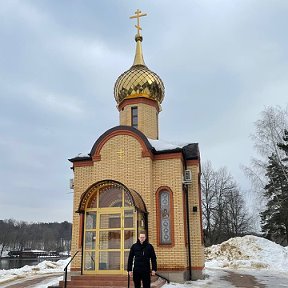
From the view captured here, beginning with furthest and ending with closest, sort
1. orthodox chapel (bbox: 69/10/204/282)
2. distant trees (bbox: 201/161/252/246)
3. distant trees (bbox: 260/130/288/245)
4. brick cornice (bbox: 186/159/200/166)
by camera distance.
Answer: distant trees (bbox: 201/161/252/246)
distant trees (bbox: 260/130/288/245)
brick cornice (bbox: 186/159/200/166)
orthodox chapel (bbox: 69/10/204/282)

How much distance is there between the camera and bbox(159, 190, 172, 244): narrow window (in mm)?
10805

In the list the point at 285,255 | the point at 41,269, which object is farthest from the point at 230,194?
the point at 41,269

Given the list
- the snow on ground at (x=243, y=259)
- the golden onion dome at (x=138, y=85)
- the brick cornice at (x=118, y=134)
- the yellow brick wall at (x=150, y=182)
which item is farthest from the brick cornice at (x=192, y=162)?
the snow on ground at (x=243, y=259)

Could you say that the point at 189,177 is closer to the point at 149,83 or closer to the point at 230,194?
the point at 149,83

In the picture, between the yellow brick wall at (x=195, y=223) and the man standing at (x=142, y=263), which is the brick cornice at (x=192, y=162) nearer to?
the yellow brick wall at (x=195, y=223)

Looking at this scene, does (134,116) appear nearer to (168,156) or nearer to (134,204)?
(168,156)

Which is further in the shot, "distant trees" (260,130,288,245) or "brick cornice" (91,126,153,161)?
"distant trees" (260,130,288,245)

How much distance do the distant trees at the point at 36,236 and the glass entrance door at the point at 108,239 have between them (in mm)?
72278

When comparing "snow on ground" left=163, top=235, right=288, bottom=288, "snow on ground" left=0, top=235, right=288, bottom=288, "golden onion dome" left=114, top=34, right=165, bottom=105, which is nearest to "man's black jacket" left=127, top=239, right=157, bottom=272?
"golden onion dome" left=114, top=34, right=165, bottom=105

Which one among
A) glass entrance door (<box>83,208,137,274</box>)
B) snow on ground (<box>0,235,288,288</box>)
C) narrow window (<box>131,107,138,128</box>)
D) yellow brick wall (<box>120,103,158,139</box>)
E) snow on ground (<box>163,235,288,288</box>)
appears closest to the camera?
glass entrance door (<box>83,208,137,274</box>)

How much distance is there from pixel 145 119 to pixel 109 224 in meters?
5.08

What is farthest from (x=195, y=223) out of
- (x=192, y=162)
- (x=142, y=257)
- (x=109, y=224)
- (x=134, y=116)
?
(x=142, y=257)

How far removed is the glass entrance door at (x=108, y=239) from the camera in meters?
10.1

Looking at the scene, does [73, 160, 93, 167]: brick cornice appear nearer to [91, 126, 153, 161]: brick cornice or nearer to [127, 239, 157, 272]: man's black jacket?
[91, 126, 153, 161]: brick cornice
